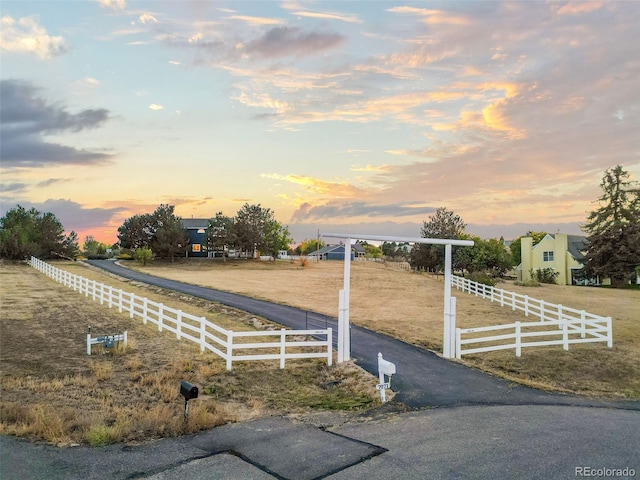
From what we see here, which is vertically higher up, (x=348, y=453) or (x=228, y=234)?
(x=228, y=234)

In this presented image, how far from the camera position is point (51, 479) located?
24.4 ft

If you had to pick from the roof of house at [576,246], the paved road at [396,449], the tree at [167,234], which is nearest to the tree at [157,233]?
the tree at [167,234]

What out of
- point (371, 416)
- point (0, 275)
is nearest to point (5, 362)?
point (371, 416)

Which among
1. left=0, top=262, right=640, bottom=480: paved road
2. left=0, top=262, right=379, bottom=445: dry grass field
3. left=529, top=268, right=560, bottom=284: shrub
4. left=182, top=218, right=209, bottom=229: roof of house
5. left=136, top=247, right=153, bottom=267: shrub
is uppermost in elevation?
left=182, top=218, right=209, bottom=229: roof of house

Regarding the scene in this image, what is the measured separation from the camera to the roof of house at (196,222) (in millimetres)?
83688

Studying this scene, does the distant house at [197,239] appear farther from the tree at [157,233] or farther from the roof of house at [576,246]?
the roof of house at [576,246]

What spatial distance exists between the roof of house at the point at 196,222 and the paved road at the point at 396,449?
75.7 meters

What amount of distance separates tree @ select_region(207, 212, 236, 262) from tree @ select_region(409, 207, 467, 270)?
2928 centimetres

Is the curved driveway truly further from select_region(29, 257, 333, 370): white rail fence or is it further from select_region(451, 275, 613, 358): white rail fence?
select_region(29, 257, 333, 370): white rail fence

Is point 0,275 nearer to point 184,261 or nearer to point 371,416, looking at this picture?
point 184,261

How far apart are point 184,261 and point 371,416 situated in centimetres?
6639

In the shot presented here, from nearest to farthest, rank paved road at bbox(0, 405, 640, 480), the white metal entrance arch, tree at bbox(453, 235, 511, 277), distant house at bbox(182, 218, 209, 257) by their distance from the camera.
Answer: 1. paved road at bbox(0, 405, 640, 480)
2. the white metal entrance arch
3. tree at bbox(453, 235, 511, 277)
4. distant house at bbox(182, 218, 209, 257)

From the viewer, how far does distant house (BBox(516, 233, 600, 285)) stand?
204 ft

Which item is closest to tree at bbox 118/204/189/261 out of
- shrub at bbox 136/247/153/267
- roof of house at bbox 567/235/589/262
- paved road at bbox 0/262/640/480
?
shrub at bbox 136/247/153/267
